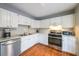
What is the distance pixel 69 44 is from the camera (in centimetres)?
288

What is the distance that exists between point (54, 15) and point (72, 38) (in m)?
1.91

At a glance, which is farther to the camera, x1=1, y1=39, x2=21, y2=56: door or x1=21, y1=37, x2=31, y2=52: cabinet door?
x1=21, y1=37, x2=31, y2=52: cabinet door

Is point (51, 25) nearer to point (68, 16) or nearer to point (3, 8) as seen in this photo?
point (68, 16)

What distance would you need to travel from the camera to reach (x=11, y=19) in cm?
263

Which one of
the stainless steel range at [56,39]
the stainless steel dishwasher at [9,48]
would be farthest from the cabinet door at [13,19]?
the stainless steel range at [56,39]

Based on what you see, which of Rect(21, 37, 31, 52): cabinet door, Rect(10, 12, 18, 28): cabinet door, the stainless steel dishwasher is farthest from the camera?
Rect(21, 37, 31, 52): cabinet door

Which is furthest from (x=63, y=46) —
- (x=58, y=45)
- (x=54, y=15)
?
(x=54, y=15)

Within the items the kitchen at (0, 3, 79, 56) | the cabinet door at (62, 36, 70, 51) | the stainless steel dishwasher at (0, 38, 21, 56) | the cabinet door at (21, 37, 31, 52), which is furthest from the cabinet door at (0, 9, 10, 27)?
the cabinet door at (62, 36, 70, 51)

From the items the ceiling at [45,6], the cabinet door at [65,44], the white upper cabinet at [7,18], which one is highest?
the ceiling at [45,6]

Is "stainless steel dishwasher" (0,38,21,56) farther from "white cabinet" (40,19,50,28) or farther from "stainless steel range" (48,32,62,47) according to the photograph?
"white cabinet" (40,19,50,28)

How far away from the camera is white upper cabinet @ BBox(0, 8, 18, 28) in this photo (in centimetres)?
225

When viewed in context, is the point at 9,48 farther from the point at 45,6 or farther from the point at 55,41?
the point at 55,41

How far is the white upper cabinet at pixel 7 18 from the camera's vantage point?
2.25m

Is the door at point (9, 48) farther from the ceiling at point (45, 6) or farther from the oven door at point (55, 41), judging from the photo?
the oven door at point (55, 41)
